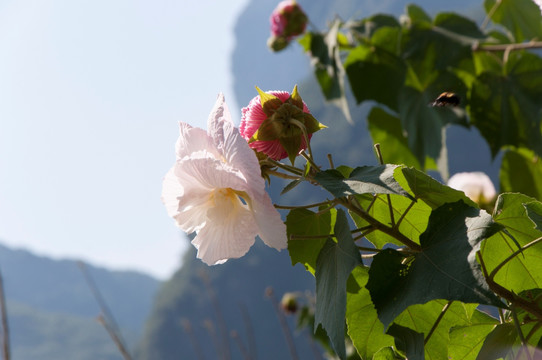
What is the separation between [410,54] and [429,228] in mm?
721

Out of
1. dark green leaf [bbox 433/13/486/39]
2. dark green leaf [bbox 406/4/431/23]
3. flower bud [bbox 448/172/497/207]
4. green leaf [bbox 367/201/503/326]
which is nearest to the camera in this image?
green leaf [bbox 367/201/503/326]

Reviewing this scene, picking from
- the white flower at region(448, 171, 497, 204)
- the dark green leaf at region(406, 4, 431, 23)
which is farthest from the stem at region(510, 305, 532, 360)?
the dark green leaf at region(406, 4, 431, 23)

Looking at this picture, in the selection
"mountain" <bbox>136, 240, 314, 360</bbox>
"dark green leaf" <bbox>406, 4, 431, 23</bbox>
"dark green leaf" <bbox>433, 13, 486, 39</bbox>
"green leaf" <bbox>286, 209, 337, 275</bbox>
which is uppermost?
"dark green leaf" <bbox>406, 4, 431, 23</bbox>

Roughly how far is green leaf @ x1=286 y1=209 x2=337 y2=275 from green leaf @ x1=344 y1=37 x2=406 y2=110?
66 cm

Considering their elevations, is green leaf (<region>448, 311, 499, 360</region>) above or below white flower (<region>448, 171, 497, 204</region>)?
above

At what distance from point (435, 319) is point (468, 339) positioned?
0.02m

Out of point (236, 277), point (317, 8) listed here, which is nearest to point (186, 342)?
point (236, 277)

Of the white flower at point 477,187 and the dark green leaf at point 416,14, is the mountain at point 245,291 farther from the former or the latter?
the white flower at point 477,187

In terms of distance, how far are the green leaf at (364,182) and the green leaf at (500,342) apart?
11cm

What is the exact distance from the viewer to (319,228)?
0.39 meters

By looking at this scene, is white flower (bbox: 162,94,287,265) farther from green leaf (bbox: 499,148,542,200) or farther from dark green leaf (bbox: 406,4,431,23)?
dark green leaf (bbox: 406,4,431,23)

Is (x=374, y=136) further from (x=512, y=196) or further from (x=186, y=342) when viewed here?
(x=186, y=342)

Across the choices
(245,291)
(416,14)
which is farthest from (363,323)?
(245,291)

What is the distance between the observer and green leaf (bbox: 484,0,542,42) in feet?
3.43
